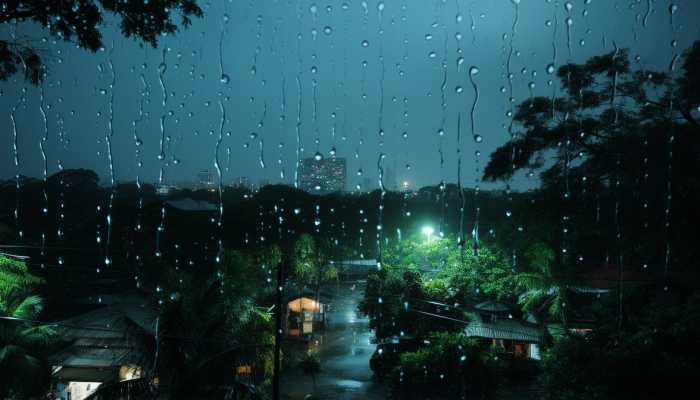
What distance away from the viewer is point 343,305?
27.9 metres

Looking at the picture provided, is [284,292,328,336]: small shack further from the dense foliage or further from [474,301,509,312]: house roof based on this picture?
the dense foliage

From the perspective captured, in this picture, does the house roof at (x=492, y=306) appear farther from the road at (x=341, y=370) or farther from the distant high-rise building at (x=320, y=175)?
the distant high-rise building at (x=320, y=175)

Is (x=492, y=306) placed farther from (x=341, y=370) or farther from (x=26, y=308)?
(x=26, y=308)

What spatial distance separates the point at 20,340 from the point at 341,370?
9.12m

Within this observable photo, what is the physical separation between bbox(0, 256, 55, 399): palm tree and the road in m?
5.92

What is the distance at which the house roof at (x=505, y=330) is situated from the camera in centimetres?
1450

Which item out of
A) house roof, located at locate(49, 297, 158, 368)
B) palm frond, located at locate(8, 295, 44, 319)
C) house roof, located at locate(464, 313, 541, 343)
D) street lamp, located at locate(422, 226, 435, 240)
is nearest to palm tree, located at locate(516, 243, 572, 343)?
house roof, located at locate(464, 313, 541, 343)

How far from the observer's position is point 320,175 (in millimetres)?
23812

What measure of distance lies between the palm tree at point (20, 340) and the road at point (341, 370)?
592 centimetres

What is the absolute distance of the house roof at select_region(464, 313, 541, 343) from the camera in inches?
571

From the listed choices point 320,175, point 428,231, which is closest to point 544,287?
point 428,231

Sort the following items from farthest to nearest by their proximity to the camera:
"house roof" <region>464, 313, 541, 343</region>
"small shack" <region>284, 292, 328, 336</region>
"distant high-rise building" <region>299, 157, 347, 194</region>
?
"distant high-rise building" <region>299, 157, 347, 194</region> < "small shack" <region>284, 292, 328, 336</region> < "house roof" <region>464, 313, 541, 343</region>

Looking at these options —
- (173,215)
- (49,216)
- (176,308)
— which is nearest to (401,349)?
(176,308)

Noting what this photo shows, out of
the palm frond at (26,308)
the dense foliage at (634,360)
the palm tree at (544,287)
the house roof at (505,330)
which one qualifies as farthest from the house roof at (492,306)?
the palm frond at (26,308)
